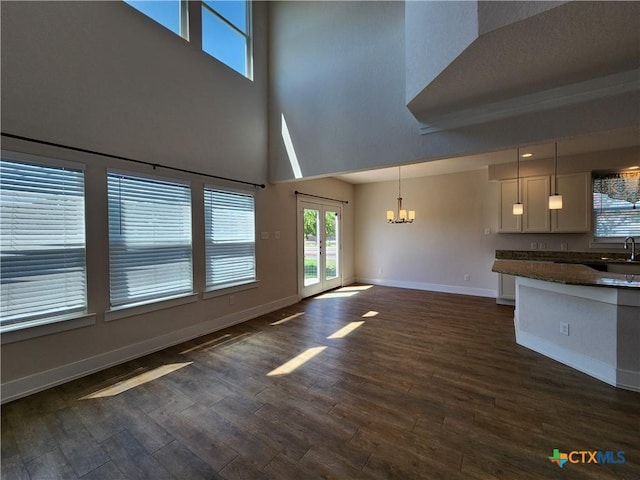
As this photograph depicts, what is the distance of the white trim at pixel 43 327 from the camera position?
2.36 metres

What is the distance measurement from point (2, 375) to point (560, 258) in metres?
7.51

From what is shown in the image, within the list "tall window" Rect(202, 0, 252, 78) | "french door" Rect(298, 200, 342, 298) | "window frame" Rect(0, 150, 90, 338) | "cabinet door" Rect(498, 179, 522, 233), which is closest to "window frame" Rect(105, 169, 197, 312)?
"window frame" Rect(0, 150, 90, 338)

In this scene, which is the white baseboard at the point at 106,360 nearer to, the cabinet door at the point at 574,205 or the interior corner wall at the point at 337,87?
the interior corner wall at the point at 337,87

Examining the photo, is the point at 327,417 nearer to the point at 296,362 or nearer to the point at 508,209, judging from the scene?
the point at 296,362

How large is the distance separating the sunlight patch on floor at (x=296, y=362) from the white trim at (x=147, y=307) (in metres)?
1.65

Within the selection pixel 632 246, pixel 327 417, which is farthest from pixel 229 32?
pixel 632 246

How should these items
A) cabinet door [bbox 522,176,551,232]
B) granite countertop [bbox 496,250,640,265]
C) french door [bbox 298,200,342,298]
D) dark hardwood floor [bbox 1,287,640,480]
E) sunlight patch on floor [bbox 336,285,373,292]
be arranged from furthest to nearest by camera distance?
sunlight patch on floor [bbox 336,285,373,292]
french door [bbox 298,200,342,298]
cabinet door [bbox 522,176,551,232]
granite countertop [bbox 496,250,640,265]
dark hardwood floor [bbox 1,287,640,480]

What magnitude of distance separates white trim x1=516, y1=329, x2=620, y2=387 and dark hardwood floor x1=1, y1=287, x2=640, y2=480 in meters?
0.09

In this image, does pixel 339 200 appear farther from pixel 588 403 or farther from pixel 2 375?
pixel 2 375

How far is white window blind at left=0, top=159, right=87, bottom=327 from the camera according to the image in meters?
2.37

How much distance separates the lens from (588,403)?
223 centimetres

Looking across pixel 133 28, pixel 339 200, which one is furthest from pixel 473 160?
pixel 133 28

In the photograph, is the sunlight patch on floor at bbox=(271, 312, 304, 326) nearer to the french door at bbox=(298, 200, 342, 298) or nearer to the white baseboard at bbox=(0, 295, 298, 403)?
the white baseboard at bbox=(0, 295, 298, 403)

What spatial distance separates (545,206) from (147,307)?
6.58 m
